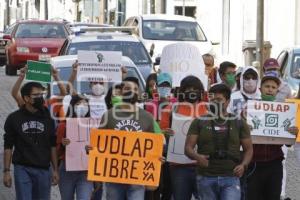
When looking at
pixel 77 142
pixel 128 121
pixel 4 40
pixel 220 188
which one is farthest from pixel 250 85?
pixel 4 40

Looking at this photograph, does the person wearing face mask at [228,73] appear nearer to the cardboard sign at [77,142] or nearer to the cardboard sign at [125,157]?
the cardboard sign at [77,142]

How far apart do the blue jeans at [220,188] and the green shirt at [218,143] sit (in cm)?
5

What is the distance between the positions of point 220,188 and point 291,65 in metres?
8.85

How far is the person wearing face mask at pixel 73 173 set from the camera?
9781mm

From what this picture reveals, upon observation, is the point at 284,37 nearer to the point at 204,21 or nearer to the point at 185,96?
the point at 204,21

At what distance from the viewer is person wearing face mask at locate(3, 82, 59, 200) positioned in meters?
9.40

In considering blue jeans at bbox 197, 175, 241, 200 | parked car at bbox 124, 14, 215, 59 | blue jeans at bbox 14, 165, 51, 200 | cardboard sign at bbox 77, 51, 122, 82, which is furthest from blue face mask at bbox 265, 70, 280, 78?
parked car at bbox 124, 14, 215, 59

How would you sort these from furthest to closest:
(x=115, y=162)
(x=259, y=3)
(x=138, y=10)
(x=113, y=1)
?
(x=113, y=1) < (x=138, y=10) < (x=259, y=3) < (x=115, y=162)

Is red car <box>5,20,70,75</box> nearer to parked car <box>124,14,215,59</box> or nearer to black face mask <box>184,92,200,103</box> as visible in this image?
parked car <box>124,14,215,59</box>

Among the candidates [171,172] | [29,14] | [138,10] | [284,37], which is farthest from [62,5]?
[171,172]

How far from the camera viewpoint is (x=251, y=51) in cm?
2900

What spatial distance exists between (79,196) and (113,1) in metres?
47.8

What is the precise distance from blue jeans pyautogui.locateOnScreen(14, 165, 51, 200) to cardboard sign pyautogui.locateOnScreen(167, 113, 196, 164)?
1222 mm

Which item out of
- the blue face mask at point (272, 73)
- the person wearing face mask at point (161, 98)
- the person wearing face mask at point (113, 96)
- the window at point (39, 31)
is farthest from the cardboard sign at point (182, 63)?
the window at point (39, 31)
